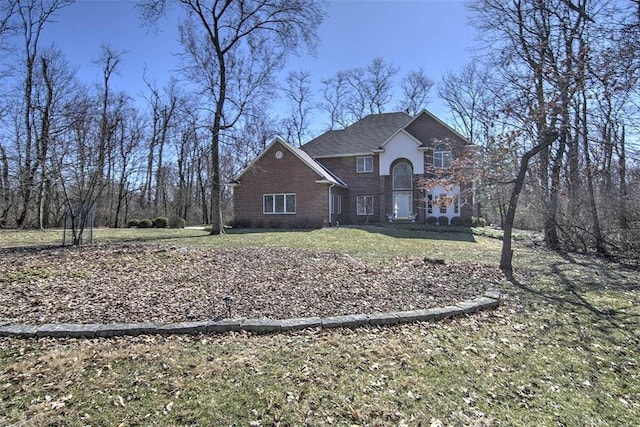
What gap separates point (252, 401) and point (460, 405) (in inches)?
69.8

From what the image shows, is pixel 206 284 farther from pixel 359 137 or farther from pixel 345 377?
pixel 359 137

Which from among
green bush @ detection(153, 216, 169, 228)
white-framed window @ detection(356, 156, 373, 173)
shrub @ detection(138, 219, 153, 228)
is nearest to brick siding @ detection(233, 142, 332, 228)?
white-framed window @ detection(356, 156, 373, 173)

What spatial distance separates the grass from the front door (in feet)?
67.8

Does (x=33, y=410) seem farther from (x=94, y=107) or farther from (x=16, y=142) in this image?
(x=16, y=142)

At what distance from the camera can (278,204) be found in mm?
21875

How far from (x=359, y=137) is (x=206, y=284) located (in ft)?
72.1

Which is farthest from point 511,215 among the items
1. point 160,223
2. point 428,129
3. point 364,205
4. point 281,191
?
point 160,223

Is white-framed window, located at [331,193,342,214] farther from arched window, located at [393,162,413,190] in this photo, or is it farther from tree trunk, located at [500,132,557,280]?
tree trunk, located at [500,132,557,280]

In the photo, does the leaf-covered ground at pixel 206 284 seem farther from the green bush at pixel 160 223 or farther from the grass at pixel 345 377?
A: the green bush at pixel 160 223

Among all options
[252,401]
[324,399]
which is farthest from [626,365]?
[252,401]

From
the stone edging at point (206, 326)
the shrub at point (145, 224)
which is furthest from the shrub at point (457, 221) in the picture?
the shrub at point (145, 224)

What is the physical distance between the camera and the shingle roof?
84.9 ft

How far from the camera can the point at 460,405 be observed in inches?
120

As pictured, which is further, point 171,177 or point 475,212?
point 171,177
